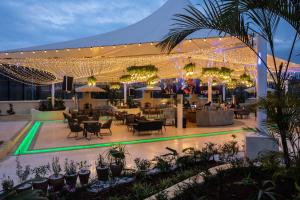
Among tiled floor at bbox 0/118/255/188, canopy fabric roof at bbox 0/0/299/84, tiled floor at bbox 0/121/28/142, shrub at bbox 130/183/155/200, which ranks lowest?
tiled floor at bbox 0/118/255/188

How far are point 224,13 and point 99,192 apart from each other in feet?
9.73

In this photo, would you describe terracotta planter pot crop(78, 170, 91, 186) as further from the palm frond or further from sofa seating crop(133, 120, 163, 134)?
sofa seating crop(133, 120, 163, 134)

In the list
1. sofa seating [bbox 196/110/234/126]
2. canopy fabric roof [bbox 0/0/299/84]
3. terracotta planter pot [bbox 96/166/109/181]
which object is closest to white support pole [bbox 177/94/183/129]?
sofa seating [bbox 196/110/234/126]

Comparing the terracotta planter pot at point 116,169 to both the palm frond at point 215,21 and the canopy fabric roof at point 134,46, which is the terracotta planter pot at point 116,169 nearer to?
the palm frond at point 215,21

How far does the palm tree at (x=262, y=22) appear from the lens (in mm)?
3344

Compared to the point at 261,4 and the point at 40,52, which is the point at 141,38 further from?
the point at 261,4

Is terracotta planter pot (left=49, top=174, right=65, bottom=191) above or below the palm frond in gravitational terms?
below

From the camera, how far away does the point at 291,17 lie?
332 centimetres

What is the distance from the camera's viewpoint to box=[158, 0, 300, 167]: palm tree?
3.34 meters

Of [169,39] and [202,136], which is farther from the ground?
[169,39]

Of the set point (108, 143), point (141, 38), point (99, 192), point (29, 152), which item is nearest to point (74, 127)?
point (108, 143)

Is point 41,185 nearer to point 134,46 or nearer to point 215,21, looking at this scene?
point 215,21

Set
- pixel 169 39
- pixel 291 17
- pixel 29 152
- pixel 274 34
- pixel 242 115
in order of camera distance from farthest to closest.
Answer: pixel 242 115, pixel 29 152, pixel 169 39, pixel 274 34, pixel 291 17

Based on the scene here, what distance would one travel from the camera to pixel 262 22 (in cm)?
364
